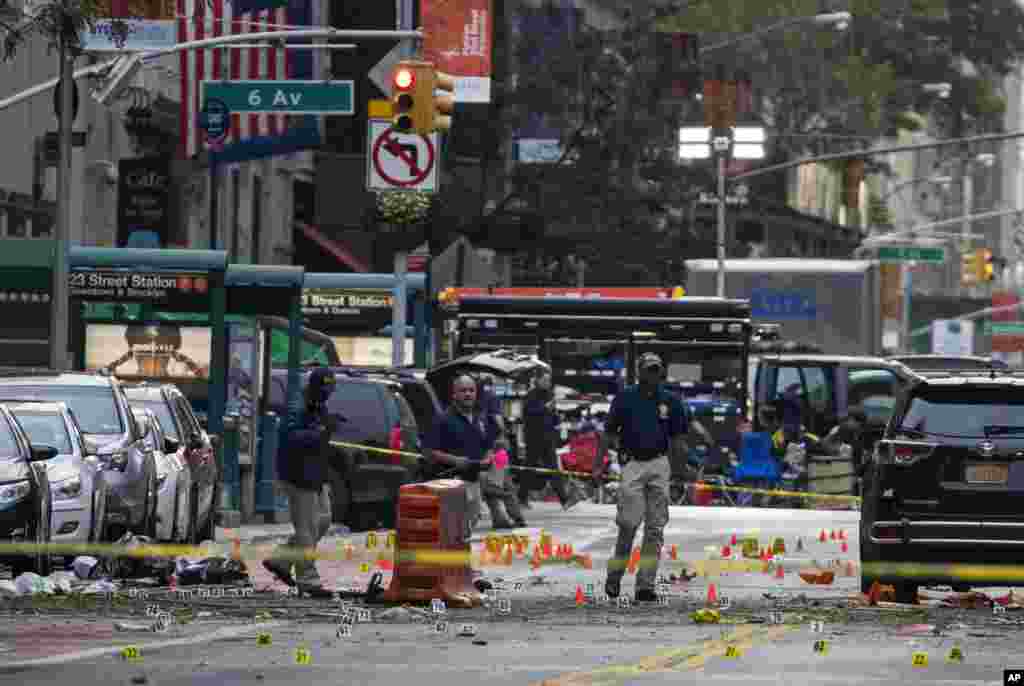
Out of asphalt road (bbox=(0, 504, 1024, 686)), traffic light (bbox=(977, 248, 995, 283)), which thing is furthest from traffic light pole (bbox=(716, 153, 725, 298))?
asphalt road (bbox=(0, 504, 1024, 686))

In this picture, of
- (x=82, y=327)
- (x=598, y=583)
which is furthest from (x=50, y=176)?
(x=598, y=583)

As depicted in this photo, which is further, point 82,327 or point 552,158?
point 552,158

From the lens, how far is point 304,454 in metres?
19.8

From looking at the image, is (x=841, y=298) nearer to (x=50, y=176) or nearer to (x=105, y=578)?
(x=50, y=176)

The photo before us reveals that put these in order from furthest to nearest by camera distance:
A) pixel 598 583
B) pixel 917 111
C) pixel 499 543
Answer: pixel 917 111, pixel 499 543, pixel 598 583

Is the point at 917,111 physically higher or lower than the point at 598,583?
higher

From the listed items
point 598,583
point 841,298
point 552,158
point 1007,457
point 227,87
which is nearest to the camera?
point 1007,457

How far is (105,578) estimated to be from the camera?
20359mm

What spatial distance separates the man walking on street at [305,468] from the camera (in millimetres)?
19656

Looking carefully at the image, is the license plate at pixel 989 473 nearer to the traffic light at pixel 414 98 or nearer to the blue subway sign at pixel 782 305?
the traffic light at pixel 414 98

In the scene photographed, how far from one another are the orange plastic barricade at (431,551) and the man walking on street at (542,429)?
605 inches

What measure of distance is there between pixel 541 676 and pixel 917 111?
75.3 m

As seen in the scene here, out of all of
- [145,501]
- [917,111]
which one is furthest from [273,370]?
[917,111]

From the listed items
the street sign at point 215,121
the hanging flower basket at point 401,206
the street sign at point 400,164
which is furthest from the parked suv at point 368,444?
the street sign at point 215,121
